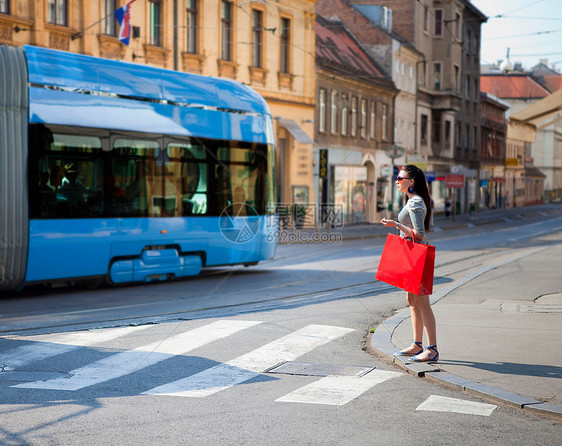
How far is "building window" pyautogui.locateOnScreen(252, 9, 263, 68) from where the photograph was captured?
3569cm

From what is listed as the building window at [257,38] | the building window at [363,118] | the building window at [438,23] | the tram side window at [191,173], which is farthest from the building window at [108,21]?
the building window at [438,23]

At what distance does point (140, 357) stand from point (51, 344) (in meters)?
1.23

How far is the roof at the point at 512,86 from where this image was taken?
9744 centimetres

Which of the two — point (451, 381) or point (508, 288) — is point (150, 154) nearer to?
point (508, 288)

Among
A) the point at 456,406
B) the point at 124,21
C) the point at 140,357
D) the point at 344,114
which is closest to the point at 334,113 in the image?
the point at 344,114

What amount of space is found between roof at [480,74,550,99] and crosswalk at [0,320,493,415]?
300 feet

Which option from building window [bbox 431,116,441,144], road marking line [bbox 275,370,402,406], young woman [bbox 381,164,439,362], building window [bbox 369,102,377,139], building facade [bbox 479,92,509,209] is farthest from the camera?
building facade [bbox 479,92,509,209]

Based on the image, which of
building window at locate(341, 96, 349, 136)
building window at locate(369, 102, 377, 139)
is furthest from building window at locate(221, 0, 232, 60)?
building window at locate(369, 102, 377, 139)

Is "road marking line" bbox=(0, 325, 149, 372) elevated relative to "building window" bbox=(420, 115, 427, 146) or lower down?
lower down

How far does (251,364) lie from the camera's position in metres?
8.36

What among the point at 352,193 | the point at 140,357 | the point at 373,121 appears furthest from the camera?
the point at 373,121

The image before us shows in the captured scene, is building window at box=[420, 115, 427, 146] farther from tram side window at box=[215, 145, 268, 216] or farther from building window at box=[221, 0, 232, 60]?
tram side window at box=[215, 145, 268, 216]

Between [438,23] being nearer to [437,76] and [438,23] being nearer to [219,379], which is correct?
[437,76]

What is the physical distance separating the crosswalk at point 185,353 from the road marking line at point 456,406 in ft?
1.94
